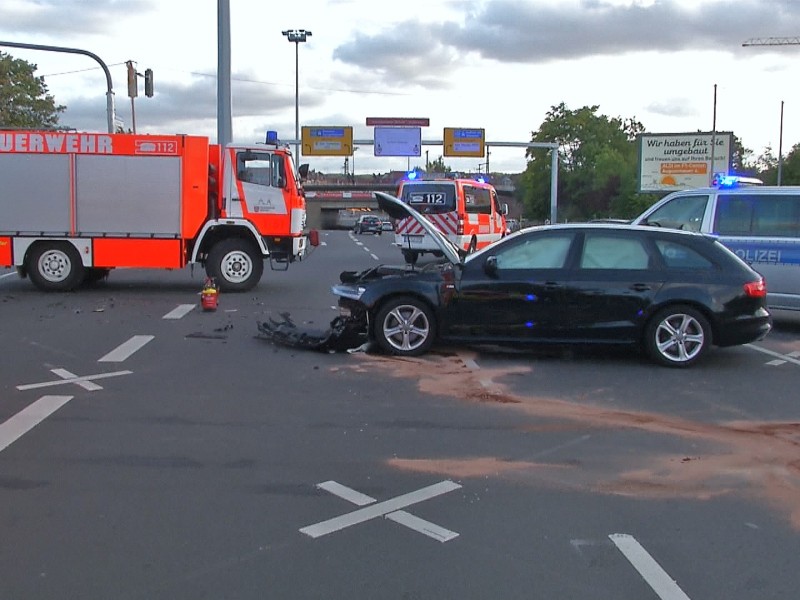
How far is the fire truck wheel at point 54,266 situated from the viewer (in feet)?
52.5

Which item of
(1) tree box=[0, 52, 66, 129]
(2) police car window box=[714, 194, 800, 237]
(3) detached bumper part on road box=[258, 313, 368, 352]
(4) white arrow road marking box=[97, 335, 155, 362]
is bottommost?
(4) white arrow road marking box=[97, 335, 155, 362]

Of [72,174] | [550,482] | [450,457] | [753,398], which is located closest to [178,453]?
[450,457]

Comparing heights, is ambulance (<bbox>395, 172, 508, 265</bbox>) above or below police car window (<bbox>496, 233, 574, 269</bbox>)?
above

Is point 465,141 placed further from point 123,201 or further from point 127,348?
point 127,348

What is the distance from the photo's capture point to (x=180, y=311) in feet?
45.0

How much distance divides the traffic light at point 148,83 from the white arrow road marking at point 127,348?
21.8m

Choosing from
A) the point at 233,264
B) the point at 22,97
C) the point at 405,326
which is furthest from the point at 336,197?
the point at 405,326

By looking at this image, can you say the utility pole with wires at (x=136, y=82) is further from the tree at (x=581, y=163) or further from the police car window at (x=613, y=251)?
the tree at (x=581, y=163)

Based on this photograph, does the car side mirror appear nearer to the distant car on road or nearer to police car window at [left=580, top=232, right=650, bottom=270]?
police car window at [left=580, top=232, right=650, bottom=270]

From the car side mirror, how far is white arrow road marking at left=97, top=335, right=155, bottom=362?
4.04m

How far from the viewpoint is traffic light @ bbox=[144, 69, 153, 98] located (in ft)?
101

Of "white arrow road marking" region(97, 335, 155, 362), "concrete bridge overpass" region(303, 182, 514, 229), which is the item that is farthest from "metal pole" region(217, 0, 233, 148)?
"concrete bridge overpass" region(303, 182, 514, 229)

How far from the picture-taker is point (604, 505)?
201 inches

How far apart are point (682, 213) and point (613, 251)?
12.0 ft
